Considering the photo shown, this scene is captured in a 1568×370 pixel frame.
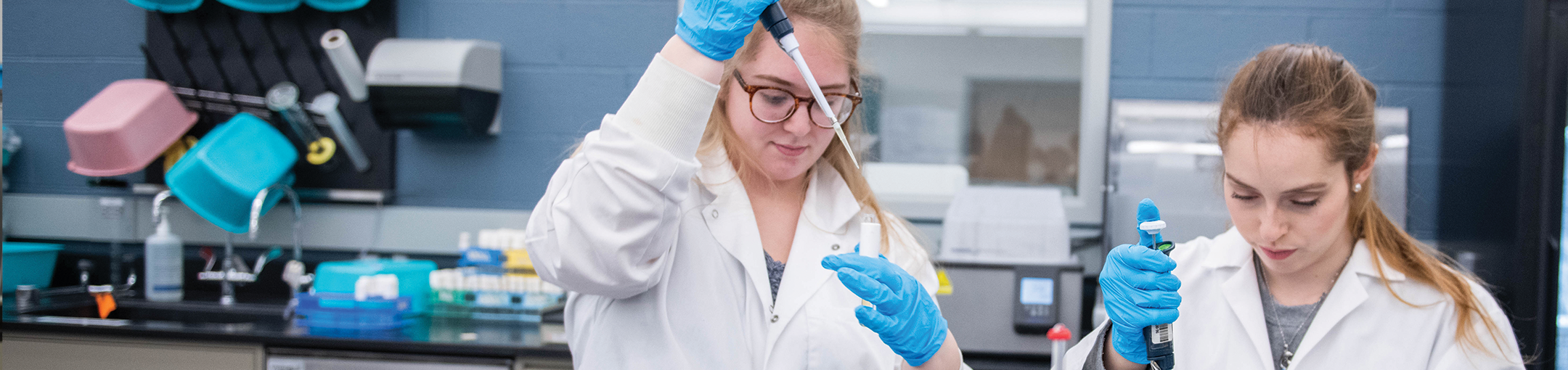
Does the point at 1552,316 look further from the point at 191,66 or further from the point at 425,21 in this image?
the point at 191,66

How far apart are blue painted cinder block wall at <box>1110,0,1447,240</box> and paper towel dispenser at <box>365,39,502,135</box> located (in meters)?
1.81

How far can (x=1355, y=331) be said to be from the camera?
1.22m

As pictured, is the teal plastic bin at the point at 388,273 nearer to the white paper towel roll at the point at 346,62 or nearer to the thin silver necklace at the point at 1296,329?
the white paper towel roll at the point at 346,62

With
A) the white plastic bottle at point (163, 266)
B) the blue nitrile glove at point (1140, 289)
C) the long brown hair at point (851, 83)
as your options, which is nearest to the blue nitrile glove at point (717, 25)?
the long brown hair at point (851, 83)

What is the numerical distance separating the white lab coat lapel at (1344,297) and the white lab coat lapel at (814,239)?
2.15 feet

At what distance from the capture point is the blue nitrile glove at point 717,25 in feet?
2.82

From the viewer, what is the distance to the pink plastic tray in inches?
99.8

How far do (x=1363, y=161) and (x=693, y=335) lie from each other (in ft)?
3.09

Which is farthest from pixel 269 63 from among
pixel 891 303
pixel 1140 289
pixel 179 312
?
pixel 1140 289

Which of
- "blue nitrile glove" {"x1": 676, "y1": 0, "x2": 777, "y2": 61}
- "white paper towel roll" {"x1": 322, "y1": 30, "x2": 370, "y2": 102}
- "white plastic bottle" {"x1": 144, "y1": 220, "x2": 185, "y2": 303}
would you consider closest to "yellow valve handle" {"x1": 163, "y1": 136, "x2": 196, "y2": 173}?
"white plastic bottle" {"x1": 144, "y1": 220, "x2": 185, "y2": 303}

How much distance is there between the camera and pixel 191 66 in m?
2.73

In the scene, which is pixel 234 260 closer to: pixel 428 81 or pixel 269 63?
pixel 269 63

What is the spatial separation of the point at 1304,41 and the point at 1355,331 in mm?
1482

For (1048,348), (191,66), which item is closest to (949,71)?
(1048,348)
